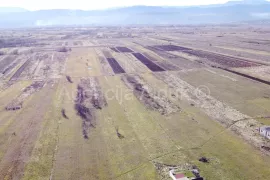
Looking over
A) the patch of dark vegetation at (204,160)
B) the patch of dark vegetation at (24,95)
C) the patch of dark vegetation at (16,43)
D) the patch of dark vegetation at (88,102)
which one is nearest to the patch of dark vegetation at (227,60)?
the patch of dark vegetation at (88,102)

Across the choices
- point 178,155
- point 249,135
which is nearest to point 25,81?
point 178,155

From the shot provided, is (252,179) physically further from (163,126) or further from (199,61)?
(199,61)

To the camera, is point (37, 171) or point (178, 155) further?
point (178, 155)

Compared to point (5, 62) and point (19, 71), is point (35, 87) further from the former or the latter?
point (5, 62)

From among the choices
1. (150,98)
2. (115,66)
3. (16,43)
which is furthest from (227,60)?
(16,43)

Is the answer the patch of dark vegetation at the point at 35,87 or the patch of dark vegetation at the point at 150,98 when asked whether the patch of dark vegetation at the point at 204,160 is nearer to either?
the patch of dark vegetation at the point at 150,98

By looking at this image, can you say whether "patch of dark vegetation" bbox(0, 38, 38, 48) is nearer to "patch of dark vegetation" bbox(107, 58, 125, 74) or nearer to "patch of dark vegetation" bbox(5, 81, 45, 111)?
"patch of dark vegetation" bbox(107, 58, 125, 74)
